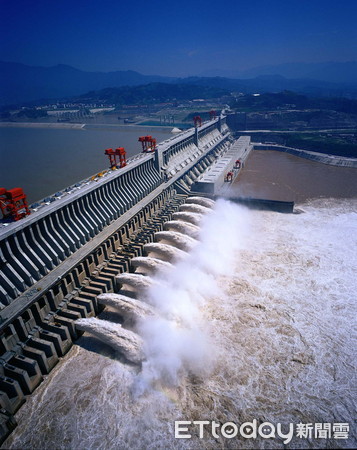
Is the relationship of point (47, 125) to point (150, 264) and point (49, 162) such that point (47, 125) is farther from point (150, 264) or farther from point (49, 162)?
point (150, 264)

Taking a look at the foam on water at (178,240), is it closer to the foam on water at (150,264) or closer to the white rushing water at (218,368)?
the white rushing water at (218,368)

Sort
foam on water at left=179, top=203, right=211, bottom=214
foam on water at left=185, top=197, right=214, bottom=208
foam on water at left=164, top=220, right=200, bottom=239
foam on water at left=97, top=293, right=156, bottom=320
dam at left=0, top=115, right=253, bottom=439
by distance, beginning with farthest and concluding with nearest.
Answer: foam on water at left=185, top=197, right=214, bottom=208
foam on water at left=179, top=203, right=211, bottom=214
foam on water at left=164, top=220, right=200, bottom=239
foam on water at left=97, top=293, right=156, bottom=320
dam at left=0, top=115, right=253, bottom=439

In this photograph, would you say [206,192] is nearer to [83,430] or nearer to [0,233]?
[0,233]

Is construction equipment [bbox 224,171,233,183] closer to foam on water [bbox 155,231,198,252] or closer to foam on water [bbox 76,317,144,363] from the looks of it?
foam on water [bbox 155,231,198,252]

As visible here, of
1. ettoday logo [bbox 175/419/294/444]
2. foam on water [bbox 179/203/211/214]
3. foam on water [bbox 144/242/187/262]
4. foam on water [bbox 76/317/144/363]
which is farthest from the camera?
foam on water [bbox 179/203/211/214]

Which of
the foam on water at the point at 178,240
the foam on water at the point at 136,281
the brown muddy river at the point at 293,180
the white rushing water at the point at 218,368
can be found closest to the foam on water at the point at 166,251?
the white rushing water at the point at 218,368

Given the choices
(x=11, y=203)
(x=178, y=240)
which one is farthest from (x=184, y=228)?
(x=11, y=203)

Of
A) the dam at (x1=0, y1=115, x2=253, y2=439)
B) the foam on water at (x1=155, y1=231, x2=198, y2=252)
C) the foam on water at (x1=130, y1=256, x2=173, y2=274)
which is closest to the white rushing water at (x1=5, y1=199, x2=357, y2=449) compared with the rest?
the foam on water at (x1=155, y1=231, x2=198, y2=252)
